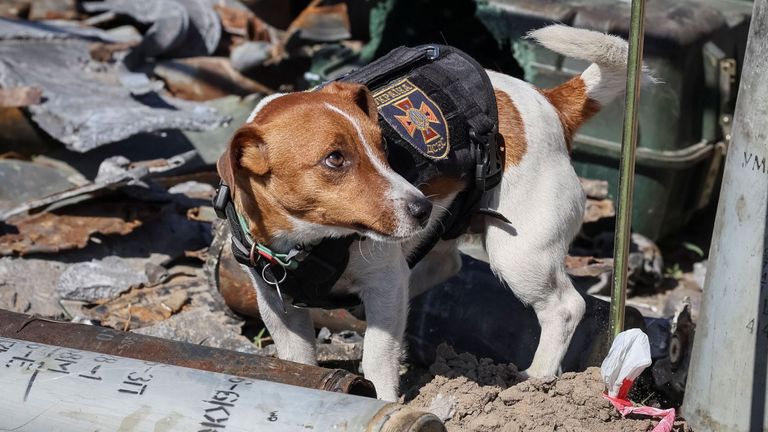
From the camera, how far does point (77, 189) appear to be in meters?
4.88

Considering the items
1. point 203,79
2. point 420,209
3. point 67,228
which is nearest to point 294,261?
point 420,209

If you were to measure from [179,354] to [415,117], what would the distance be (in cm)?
109

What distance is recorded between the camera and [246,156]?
3.03m

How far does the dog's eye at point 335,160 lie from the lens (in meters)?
2.96

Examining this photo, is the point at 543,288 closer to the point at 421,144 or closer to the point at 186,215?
the point at 421,144

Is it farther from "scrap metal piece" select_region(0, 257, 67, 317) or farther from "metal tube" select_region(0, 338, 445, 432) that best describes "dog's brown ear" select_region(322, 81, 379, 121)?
"scrap metal piece" select_region(0, 257, 67, 317)

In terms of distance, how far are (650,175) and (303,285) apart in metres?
3.05

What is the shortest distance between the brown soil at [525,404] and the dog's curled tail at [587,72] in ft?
3.16

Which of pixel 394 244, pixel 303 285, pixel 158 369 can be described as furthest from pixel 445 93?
pixel 158 369

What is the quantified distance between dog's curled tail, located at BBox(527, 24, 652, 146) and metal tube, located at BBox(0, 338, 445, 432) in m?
1.60

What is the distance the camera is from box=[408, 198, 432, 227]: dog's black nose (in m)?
2.94

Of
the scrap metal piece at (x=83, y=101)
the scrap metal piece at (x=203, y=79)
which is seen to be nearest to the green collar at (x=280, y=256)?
the scrap metal piece at (x=83, y=101)

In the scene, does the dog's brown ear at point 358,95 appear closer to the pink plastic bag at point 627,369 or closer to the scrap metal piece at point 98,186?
the pink plastic bag at point 627,369

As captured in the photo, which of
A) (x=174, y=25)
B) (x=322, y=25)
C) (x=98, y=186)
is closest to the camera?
(x=98, y=186)
